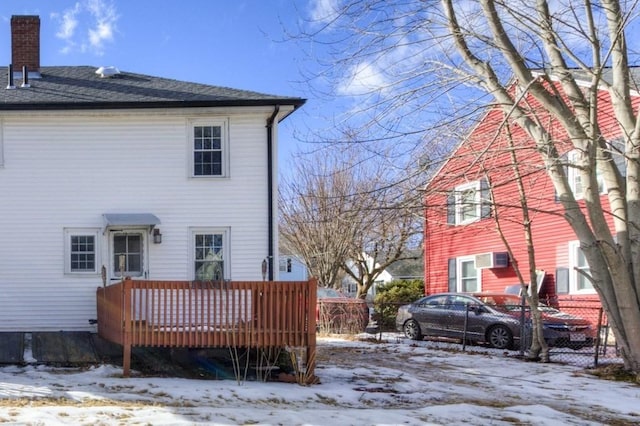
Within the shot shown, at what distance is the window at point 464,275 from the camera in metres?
22.3

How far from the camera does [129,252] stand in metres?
13.5

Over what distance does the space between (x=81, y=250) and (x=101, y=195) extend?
115 centimetres

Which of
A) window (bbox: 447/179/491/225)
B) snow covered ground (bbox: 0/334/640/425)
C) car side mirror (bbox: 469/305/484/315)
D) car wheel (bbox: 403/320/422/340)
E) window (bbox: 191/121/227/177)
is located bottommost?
car wheel (bbox: 403/320/422/340)

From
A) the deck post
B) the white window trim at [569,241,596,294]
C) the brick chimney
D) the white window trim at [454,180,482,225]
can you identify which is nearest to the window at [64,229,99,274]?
the deck post

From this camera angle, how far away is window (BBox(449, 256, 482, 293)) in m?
22.3

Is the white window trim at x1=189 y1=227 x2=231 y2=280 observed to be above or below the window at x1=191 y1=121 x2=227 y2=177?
below

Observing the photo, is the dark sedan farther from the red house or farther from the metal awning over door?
the metal awning over door

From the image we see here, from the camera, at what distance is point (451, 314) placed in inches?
636

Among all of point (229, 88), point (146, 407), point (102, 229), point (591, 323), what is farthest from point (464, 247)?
point (146, 407)

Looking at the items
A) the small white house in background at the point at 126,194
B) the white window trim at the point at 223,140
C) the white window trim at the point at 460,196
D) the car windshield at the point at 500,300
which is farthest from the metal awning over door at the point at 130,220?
the car windshield at the point at 500,300

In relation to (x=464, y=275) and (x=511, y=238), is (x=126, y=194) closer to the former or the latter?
(x=511, y=238)

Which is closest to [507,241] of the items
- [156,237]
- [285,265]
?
[156,237]

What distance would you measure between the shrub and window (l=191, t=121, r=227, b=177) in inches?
277

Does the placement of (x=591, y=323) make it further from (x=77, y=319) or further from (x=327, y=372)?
(x=77, y=319)
